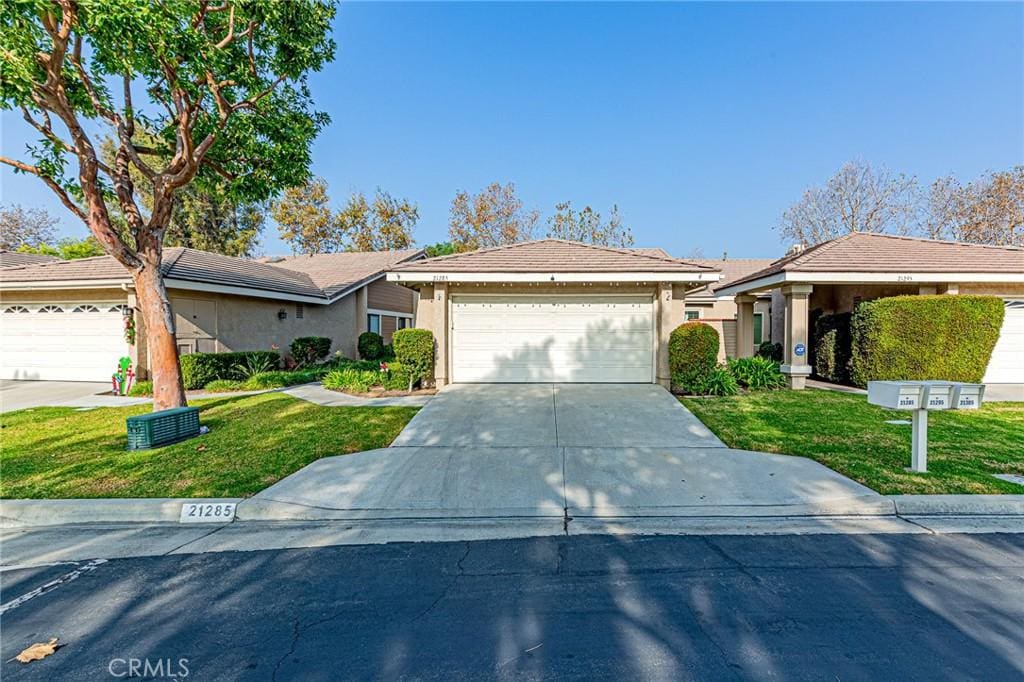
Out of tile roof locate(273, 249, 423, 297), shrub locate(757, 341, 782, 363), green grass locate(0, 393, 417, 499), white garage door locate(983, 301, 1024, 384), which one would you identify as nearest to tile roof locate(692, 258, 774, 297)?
shrub locate(757, 341, 782, 363)

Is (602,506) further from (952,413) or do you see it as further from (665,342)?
(952,413)

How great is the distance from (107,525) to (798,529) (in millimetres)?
6827

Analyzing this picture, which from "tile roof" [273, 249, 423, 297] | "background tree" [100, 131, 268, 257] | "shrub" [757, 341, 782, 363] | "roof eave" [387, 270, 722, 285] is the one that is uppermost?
"background tree" [100, 131, 268, 257]

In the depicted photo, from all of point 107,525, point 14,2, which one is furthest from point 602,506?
point 14,2

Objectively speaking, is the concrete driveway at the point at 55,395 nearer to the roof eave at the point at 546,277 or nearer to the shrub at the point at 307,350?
the shrub at the point at 307,350

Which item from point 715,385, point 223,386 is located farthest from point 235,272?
point 715,385

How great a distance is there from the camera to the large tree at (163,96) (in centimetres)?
648

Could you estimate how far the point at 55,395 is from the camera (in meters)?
11.5

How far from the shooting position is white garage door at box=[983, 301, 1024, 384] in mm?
11547

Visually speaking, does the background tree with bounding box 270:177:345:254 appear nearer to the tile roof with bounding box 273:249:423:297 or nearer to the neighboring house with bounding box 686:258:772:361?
the tile roof with bounding box 273:249:423:297

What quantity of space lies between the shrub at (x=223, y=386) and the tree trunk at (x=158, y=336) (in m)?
3.97

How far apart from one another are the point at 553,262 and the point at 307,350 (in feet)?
33.6

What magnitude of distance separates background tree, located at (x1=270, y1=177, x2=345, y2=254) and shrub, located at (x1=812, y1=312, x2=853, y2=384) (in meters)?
30.5

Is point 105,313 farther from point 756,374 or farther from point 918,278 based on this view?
point 918,278
